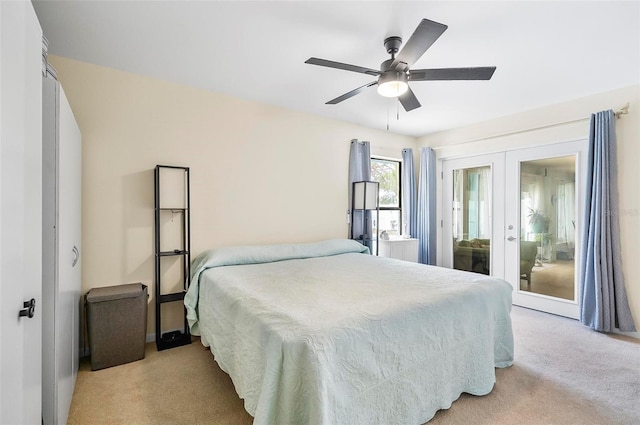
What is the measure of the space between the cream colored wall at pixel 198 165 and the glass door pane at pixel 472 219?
1868 millimetres

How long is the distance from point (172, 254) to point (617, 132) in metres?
4.71

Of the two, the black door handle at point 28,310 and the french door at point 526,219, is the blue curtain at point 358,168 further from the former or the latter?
the black door handle at point 28,310

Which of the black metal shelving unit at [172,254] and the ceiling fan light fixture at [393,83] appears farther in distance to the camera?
the black metal shelving unit at [172,254]

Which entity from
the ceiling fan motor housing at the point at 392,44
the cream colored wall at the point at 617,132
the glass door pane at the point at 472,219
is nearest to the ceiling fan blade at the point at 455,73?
the ceiling fan motor housing at the point at 392,44

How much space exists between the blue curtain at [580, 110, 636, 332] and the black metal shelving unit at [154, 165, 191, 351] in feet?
13.6

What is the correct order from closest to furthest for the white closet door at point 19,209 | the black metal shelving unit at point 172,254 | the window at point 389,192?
the white closet door at point 19,209, the black metal shelving unit at point 172,254, the window at point 389,192

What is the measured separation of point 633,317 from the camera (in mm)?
3016

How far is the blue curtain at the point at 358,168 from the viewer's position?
4.27 meters

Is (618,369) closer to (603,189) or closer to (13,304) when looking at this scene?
(603,189)

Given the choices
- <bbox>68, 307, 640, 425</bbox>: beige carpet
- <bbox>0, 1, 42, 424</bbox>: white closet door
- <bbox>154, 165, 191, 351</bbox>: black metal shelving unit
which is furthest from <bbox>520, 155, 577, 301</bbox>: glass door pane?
<bbox>0, 1, 42, 424</bbox>: white closet door

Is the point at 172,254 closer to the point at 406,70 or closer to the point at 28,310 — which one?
the point at 28,310

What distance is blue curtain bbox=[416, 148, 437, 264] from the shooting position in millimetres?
4777

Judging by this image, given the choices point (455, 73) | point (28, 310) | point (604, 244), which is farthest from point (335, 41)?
point (604, 244)

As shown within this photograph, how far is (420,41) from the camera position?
5.78ft
